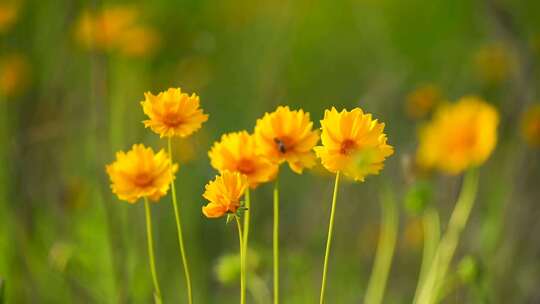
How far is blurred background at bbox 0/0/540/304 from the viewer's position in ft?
4.69

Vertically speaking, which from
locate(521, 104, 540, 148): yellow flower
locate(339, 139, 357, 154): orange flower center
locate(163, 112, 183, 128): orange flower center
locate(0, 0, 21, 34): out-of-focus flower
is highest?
locate(0, 0, 21, 34): out-of-focus flower

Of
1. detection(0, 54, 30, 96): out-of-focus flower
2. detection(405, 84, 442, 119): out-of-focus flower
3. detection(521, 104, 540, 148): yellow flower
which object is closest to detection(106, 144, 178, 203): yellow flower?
detection(405, 84, 442, 119): out-of-focus flower

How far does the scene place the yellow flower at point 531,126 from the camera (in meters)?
1.54

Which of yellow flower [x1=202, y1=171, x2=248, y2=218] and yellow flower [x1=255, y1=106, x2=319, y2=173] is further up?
yellow flower [x1=255, y1=106, x2=319, y2=173]

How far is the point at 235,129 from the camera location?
88.2 inches

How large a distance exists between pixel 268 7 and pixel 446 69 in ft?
2.22

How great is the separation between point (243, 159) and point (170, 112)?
0.28 feet

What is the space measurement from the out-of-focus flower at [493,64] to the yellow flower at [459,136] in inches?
20.6

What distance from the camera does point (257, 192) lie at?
1980 millimetres

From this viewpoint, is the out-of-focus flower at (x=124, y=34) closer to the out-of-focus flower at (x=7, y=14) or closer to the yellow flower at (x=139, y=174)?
the out-of-focus flower at (x=7, y=14)

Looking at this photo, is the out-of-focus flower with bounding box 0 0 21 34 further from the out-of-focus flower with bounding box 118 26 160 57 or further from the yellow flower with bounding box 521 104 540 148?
the yellow flower with bounding box 521 104 540 148

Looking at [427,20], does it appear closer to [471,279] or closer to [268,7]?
[268,7]

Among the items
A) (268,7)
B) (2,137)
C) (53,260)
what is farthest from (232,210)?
(268,7)

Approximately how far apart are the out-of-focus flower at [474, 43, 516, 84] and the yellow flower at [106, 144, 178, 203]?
4.30 feet
